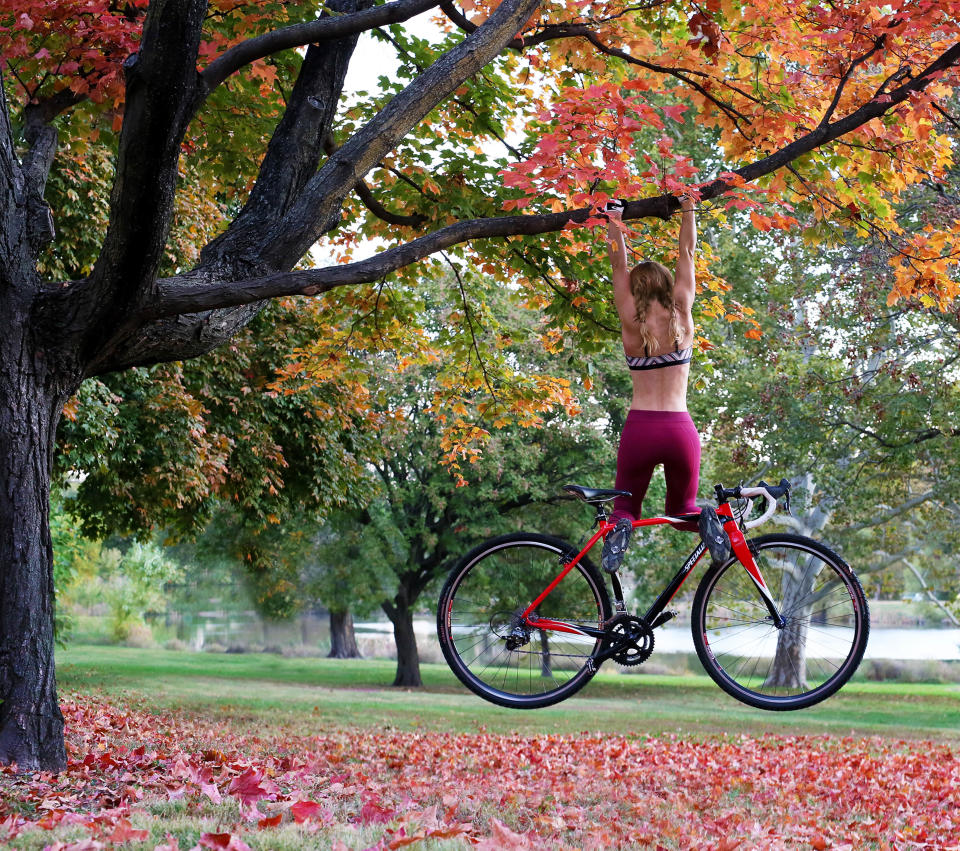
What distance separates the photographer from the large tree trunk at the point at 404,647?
92.9ft

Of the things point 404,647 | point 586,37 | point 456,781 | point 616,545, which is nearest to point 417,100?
point 586,37

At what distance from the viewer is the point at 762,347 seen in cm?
2250

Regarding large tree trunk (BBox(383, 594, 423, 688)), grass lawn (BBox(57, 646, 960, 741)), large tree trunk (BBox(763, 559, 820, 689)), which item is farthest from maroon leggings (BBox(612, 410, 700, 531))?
large tree trunk (BBox(383, 594, 423, 688))

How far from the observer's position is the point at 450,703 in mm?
23250

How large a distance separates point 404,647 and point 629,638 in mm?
25329

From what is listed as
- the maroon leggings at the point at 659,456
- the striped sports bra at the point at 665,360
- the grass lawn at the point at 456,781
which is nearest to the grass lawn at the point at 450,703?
the grass lawn at the point at 456,781

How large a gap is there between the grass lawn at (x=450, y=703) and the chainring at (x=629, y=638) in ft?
38.3

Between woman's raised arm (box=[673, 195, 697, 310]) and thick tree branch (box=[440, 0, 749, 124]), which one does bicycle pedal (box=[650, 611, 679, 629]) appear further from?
thick tree branch (box=[440, 0, 749, 124])

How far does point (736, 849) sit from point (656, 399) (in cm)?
368

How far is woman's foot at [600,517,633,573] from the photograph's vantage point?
4.33 m

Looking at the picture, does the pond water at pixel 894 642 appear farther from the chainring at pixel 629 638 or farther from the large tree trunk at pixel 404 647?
the chainring at pixel 629 638

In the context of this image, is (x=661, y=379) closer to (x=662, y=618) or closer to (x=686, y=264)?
(x=686, y=264)

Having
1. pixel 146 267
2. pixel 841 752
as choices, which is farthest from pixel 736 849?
pixel 841 752

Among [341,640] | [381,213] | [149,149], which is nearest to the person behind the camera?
[149,149]
